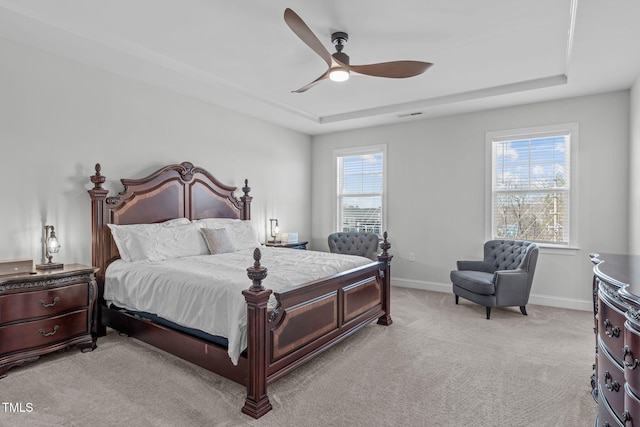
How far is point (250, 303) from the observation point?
2.24 meters

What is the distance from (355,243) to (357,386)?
136 inches

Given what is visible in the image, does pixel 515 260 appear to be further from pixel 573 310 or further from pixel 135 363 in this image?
pixel 135 363

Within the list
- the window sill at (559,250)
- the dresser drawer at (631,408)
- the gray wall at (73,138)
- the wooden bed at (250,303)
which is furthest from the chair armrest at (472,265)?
the gray wall at (73,138)

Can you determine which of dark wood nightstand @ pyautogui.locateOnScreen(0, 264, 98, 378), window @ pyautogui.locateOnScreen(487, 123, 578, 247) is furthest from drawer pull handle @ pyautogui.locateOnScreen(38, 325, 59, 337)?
window @ pyautogui.locateOnScreen(487, 123, 578, 247)

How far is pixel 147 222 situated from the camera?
411cm

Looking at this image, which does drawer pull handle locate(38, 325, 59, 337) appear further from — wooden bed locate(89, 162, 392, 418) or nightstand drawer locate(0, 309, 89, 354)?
wooden bed locate(89, 162, 392, 418)

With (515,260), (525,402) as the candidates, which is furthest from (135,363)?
(515,260)

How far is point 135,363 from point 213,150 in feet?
9.88

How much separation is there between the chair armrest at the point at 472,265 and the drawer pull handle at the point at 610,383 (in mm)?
3181

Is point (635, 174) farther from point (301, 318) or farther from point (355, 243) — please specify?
point (301, 318)

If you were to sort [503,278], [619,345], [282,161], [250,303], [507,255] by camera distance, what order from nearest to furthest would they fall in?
[619,345], [250,303], [503,278], [507,255], [282,161]

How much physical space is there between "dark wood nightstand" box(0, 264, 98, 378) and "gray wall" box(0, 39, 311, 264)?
1.97ft

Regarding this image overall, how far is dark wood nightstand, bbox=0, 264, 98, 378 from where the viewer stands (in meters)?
2.71

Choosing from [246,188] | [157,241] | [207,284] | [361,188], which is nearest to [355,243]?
[361,188]
